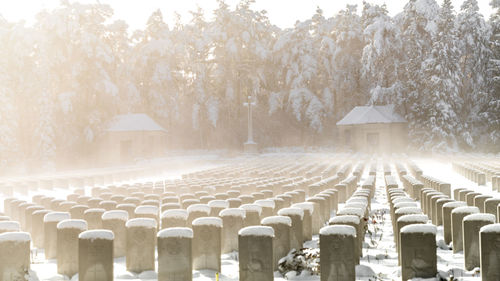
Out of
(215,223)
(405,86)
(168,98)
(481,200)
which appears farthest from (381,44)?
(215,223)

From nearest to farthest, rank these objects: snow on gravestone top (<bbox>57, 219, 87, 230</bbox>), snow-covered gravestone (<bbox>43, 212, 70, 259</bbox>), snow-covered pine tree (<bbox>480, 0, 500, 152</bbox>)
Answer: snow on gravestone top (<bbox>57, 219, 87, 230</bbox>)
snow-covered gravestone (<bbox>43, 212, 70, 259</bbox>)
snow-covered pine tree (<bbox>480, 0, 500, 152</bbox>)

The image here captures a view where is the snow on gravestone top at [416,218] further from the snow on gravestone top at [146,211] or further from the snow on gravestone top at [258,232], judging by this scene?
the snow on gravestone top at [146,211]

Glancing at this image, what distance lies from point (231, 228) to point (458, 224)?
10.6ft

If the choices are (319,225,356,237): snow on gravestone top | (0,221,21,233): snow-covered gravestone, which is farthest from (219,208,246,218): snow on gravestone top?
(0,221,21,233): snow-covered gravestone

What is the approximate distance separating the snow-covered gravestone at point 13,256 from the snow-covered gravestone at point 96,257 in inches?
29.3

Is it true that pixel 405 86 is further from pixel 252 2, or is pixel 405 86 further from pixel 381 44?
pixel 252 2

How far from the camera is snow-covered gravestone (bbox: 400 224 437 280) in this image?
18.4 ft

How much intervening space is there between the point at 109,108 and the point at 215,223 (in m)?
44.7

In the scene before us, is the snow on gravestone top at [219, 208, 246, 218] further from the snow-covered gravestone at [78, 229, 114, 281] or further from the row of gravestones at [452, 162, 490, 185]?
the row of gravestones at [452, 162, 490, 185]

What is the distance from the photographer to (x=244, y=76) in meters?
70.5

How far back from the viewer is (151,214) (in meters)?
9.24

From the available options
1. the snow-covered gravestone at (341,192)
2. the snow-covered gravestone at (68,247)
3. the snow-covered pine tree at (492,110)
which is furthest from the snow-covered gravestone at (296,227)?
the snow-covered pine tree at (492,110)

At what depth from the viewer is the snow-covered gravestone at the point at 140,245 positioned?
6711 mm

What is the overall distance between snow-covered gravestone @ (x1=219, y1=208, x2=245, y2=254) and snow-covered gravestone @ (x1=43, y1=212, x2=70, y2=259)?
2397mm
